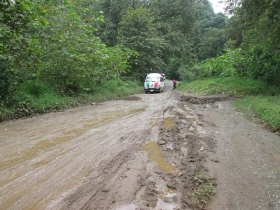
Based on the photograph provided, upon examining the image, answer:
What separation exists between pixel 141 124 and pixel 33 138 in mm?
3152

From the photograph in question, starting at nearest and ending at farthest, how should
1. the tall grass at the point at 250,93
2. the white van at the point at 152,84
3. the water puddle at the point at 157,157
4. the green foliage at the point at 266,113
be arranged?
the water puddle at the point at 157,157 < the green foliage at the point at 266,113 < the tall grass at the point at 250,93 < the white van at the point at 152,84

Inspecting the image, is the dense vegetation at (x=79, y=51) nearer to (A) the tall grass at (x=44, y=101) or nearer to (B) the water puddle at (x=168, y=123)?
(A) the tall grass at (x=44, y=101)

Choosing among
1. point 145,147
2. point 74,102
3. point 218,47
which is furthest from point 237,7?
point 218,47

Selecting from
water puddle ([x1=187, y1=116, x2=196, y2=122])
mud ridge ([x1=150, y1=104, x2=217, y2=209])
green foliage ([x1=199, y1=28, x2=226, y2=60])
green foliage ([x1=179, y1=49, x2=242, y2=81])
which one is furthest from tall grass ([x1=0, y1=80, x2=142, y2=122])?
green foliage ([x1=199, y1=28, x2=226, y2=60])

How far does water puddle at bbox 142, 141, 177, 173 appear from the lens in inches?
178

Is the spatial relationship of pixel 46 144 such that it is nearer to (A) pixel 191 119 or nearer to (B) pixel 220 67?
(A) pixel 191 119

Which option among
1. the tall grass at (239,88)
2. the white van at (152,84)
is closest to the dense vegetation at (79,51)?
the tall grass at (239,88)

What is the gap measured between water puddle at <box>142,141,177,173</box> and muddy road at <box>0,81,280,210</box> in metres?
0.02

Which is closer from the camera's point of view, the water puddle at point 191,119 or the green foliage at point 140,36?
the water puddle at point 191,119

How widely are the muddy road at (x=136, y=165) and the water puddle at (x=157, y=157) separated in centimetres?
2

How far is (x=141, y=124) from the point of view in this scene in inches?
314

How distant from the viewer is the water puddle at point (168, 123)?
24.7ft

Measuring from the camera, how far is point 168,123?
805cm

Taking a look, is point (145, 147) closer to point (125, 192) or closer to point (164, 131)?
point (164, 131)
